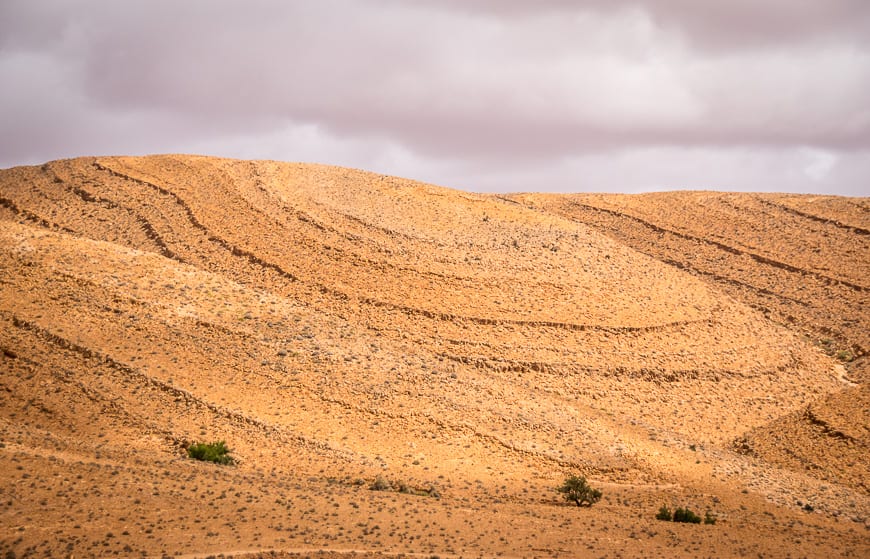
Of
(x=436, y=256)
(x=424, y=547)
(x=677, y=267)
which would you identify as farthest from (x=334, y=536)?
(x=677, y=267)

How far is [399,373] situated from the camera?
2189 centimetres

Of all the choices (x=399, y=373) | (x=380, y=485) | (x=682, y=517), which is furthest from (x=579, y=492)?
(x=399, y=373)

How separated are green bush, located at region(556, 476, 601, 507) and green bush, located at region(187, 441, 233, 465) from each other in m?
6.36

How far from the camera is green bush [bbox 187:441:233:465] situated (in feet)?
56.2

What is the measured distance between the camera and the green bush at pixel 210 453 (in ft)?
56.2

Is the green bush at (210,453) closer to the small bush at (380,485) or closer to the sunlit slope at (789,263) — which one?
the small bush at (380,485)

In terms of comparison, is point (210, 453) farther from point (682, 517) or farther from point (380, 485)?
point (682, 517)

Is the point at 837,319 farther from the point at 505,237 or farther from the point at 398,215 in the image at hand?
the point at 398,215

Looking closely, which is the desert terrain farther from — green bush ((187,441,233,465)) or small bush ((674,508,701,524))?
small bush ((674,508,701,524))

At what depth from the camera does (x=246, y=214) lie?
2906 centimetres

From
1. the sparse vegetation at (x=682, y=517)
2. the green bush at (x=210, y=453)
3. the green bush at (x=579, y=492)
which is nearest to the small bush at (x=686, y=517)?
the sparse vegetation at (x=682, y=517)

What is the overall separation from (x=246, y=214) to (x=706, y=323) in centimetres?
1466

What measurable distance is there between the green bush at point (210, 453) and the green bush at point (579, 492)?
6360 mm

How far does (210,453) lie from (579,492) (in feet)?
22.9
